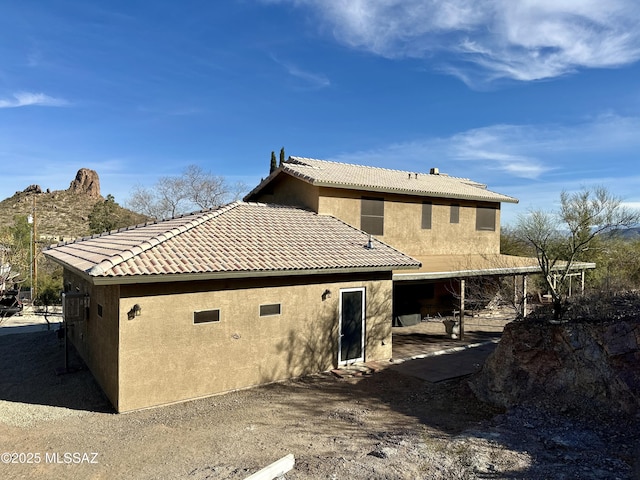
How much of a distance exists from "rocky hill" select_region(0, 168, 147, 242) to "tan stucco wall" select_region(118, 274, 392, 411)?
43.4 metres

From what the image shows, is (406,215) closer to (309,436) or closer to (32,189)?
(309,436)

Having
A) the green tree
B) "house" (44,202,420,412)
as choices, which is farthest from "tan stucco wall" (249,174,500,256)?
the green tree

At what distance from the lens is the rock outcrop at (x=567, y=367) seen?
7922 mm

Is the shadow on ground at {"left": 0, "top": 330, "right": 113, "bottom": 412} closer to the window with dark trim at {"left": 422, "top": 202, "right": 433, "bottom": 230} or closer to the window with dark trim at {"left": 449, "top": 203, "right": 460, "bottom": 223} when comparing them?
the window with dark trim at {"left": 422, "top": 202, "right": 433, "bottom": 230}

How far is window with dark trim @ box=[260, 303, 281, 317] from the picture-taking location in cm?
1047

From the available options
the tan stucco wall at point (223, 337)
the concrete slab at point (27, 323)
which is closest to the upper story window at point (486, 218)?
the tan stucco wall at point (223, 337)

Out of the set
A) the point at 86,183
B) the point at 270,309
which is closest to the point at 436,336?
the point at 270,309

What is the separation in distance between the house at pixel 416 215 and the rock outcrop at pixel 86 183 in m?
63.8

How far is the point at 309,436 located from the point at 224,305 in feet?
12.2

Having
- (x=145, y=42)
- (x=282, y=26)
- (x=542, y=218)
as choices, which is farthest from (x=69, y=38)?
(x=542, y=218)

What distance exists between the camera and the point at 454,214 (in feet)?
65.0

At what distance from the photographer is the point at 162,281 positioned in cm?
880

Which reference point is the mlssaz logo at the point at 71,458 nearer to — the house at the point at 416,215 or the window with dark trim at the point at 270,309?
the window with dark trim at the point at 270,309

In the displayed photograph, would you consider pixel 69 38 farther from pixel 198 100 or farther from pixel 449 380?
pixel 449 380
